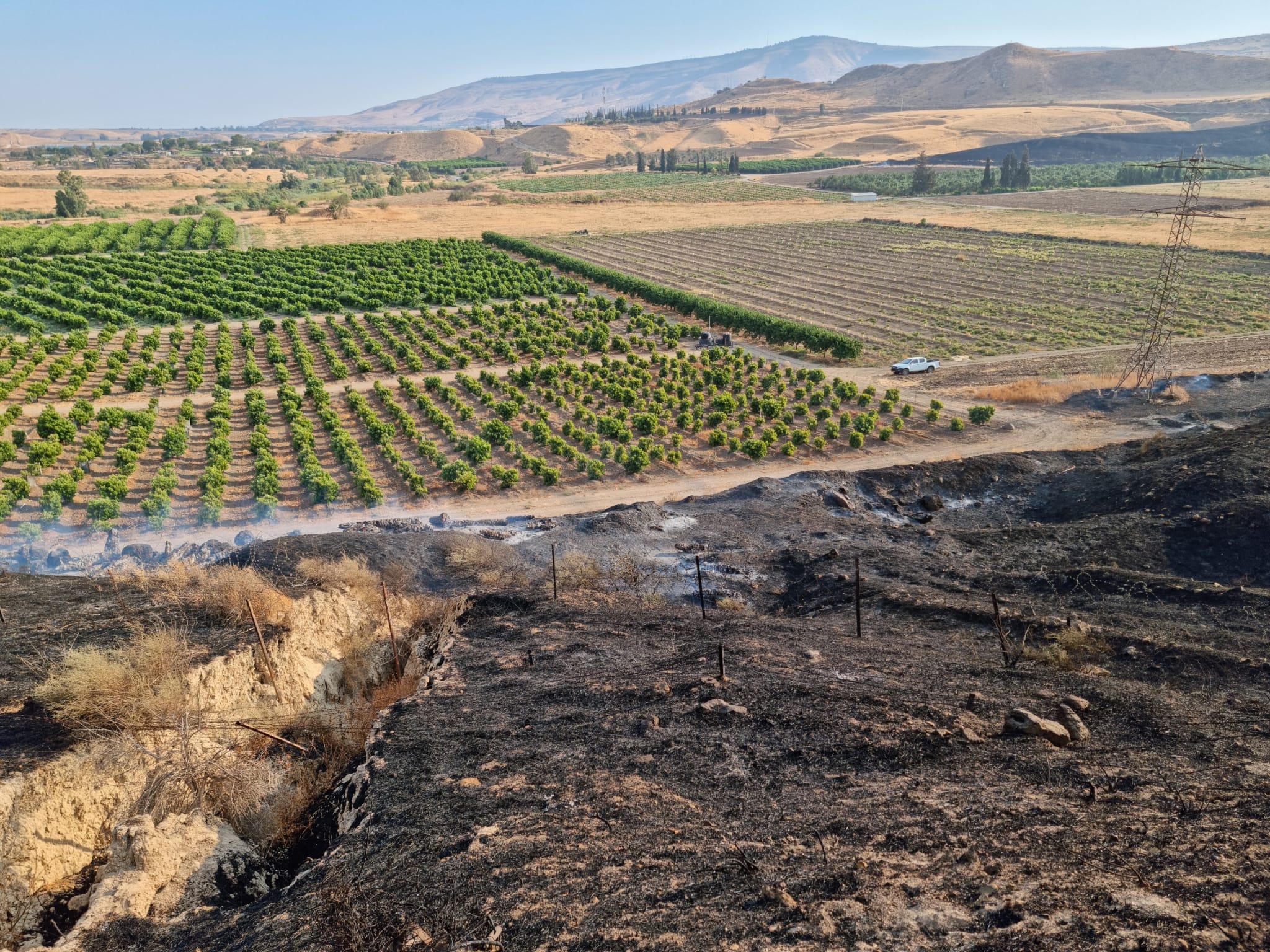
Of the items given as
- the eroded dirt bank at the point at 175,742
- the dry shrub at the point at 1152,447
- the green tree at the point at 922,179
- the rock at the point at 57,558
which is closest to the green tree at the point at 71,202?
the rock at the point at 57,558

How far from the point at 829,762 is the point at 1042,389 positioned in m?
31.8

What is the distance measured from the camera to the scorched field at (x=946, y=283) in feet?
155

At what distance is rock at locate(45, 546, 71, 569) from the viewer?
2248 centimetres

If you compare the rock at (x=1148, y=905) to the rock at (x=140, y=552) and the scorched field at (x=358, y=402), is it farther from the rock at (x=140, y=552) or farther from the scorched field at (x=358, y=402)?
the rock at (x=140, y=552)

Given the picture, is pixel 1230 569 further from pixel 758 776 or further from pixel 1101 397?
pixel 1101 397

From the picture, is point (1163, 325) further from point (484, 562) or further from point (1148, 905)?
point (1148, 905)

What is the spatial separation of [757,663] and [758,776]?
131 inches

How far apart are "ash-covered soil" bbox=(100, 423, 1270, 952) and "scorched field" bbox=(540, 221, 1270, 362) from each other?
2846 cm

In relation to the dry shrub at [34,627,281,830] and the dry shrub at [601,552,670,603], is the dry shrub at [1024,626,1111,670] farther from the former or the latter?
the dry shrub at [34,627,281,830]

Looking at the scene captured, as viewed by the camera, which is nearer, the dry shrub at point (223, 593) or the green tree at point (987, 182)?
the dry shrub at point (223, 593)

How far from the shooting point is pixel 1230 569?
1845 centimetres

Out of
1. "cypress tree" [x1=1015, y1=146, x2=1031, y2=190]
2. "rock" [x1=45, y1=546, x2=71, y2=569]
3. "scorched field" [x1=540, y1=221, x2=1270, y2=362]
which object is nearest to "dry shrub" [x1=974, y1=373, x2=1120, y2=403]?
"scorched field" [x1=540, y1=221, x2=1270, y2=362]

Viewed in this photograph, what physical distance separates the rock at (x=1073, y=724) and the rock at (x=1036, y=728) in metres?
0.07

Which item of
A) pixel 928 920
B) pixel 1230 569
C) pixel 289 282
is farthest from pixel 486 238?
pixel 928 920
